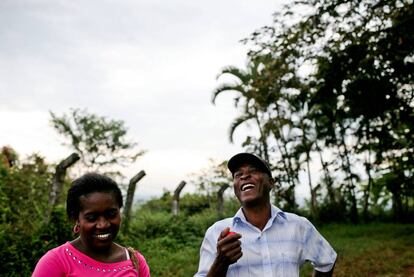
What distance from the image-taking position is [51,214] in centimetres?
877

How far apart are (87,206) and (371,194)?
19791 mm

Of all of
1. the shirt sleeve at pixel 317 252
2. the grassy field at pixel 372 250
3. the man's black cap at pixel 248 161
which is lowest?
the grassy field at pixel 372 250

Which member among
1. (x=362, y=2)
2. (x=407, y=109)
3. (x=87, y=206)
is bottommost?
(x=87, y=206)

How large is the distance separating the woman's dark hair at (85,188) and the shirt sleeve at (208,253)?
658 mm

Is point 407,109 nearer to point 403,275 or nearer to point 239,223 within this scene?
point 403,275

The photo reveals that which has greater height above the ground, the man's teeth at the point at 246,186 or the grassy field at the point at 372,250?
the man's teeth at the point at 246,186

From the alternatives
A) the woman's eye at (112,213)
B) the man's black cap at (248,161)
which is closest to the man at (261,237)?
the man's black cap at (248,161)

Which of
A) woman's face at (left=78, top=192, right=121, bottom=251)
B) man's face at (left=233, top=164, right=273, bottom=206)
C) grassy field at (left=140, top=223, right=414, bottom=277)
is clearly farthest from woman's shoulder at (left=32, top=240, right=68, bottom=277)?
grassy field at (left=140, top=223, right=414, bottom=277)

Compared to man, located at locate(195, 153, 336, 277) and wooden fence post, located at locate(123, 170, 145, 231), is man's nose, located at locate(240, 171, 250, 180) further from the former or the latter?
wooden fence post, located at locate(123, 170, 145, 231)

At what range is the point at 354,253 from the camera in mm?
11320

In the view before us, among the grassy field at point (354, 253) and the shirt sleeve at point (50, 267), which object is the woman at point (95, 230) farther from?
the grassy field at point (354, 253)

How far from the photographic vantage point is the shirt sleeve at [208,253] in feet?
8.68

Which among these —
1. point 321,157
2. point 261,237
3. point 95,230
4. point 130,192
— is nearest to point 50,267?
point 95,230

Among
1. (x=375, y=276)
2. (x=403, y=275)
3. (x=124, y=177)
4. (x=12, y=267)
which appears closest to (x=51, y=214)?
(x=12, y=267)
